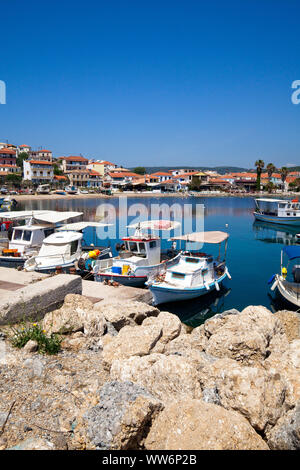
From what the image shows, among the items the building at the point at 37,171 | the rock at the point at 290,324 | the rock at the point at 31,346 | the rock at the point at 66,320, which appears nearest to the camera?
the rock at the point at 31,346

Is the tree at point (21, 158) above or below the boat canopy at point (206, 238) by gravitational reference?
above

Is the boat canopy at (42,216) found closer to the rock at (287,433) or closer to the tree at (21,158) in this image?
the rock at (287,433)

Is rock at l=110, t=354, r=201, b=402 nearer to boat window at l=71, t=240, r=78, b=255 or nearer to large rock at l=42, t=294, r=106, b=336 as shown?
large rock at l=42, t=294, r=106, b=336

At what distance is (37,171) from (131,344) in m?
110

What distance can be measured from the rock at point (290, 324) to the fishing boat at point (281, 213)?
45760 mm

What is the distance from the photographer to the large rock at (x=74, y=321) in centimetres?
809

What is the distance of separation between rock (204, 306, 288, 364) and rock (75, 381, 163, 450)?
2988 mm

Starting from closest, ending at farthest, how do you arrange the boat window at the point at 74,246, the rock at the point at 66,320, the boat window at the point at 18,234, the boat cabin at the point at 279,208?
1. the rock at the point at 66,320
2. the boat window at the point at 74,246
3. the boat window at the point at 18,234
4. the boat cabin at the point at 279,208

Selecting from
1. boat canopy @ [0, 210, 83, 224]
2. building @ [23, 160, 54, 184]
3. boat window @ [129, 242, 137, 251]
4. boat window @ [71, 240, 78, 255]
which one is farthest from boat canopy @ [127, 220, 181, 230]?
building @ [23, 160, 54, 184]

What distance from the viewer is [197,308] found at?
17891 mm

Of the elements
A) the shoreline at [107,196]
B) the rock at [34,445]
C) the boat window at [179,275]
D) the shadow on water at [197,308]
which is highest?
the shoreline at [107,196]

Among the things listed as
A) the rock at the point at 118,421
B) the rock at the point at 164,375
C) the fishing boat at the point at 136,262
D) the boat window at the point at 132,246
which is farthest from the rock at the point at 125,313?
the boat window at the point at 132,246

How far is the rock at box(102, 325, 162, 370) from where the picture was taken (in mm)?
6684
